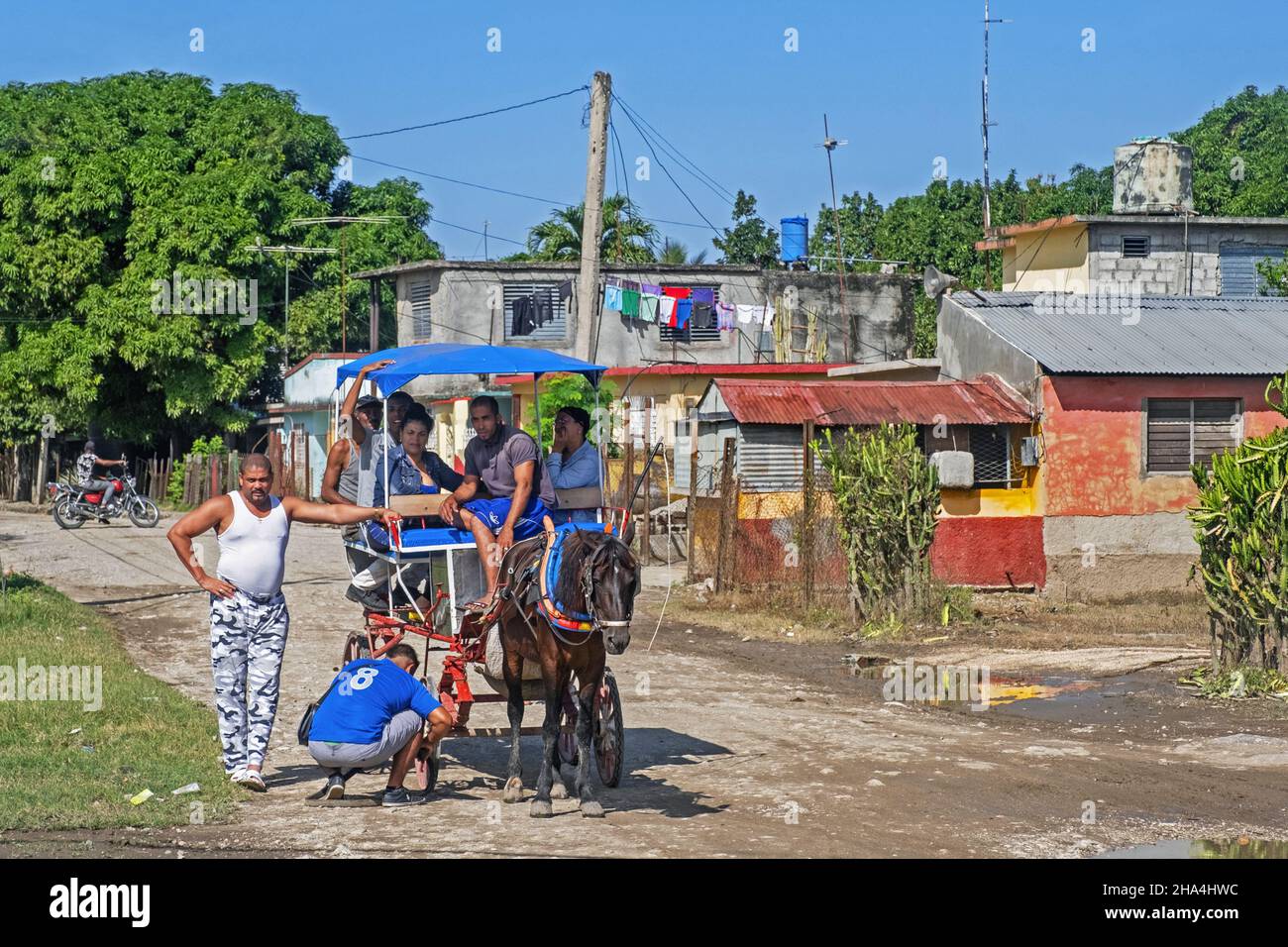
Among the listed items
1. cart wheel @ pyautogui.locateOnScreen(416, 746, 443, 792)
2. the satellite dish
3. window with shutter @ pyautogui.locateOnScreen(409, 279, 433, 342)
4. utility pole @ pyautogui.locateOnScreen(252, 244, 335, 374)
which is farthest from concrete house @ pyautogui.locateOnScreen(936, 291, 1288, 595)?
utility pole @ pyautogui.locateOnScreen(252, 244, 335, 374)

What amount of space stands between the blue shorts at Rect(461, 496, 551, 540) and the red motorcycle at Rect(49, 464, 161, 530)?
2544 centimetres

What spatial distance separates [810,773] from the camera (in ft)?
35.0

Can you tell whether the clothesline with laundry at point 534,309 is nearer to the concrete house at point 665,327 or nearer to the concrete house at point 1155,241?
the concrete house at point 665,327

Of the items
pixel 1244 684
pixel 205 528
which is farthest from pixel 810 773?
pixel 1244 684

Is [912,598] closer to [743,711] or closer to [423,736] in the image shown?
[743,711]

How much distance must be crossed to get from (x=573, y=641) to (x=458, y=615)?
1580 millimetres

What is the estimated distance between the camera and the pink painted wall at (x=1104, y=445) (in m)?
23.4

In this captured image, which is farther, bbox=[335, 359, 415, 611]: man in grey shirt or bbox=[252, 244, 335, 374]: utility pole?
bbox=[252, 244, 335, 374]: utility pole

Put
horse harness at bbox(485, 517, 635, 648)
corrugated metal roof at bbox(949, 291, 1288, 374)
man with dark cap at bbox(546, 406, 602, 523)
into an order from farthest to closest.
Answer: corrugated metal roof at bbox(949, 291, 1288, 374), man with dark cap at bbox(546, 406, 602, 523), horse harness at bbox(485, 517, 635, 648)

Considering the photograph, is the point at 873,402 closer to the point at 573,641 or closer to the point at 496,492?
the point at 496,492

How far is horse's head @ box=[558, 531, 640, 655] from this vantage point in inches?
333

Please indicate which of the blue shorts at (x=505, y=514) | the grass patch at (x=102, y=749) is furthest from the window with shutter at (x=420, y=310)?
the blue shorts at (x=505, y=514)

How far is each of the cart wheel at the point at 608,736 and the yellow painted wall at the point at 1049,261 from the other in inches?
1088

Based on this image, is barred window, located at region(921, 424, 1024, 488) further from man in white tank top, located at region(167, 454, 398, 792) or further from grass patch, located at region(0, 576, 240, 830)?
man in white tank top, located at region(167, 454, 398, 792)
